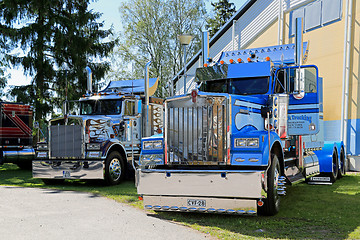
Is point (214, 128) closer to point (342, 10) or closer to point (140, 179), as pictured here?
point (140, 179)

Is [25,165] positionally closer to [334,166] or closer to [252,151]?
[334,166]

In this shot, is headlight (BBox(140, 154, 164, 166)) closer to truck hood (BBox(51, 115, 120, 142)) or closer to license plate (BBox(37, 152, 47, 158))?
truck hood (BBox(51, 115, 120, 142))

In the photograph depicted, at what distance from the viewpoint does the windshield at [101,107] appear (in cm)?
1242

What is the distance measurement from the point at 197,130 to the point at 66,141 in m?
5.62

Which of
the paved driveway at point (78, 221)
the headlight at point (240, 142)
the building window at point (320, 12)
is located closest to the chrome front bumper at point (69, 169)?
the paved driveway at point (78, 221)

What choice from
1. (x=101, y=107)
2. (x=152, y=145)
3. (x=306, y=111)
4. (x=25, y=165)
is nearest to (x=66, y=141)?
(x=101, y=107)

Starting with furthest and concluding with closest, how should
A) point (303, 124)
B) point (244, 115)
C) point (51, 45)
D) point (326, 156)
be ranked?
point (51, 45) < point (326, 156) < point (303, 124) < point (244, 115)

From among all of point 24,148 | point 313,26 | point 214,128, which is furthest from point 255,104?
point 24,148

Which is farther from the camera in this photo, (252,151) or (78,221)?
(78,221)

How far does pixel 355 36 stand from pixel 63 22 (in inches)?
625

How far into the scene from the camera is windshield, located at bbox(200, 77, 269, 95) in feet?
27.8

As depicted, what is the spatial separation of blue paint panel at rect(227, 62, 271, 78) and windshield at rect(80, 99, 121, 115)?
4.57 metres

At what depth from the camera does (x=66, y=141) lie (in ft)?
37.4

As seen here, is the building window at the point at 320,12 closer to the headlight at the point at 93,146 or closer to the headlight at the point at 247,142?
the headlight at the point at 93,146
